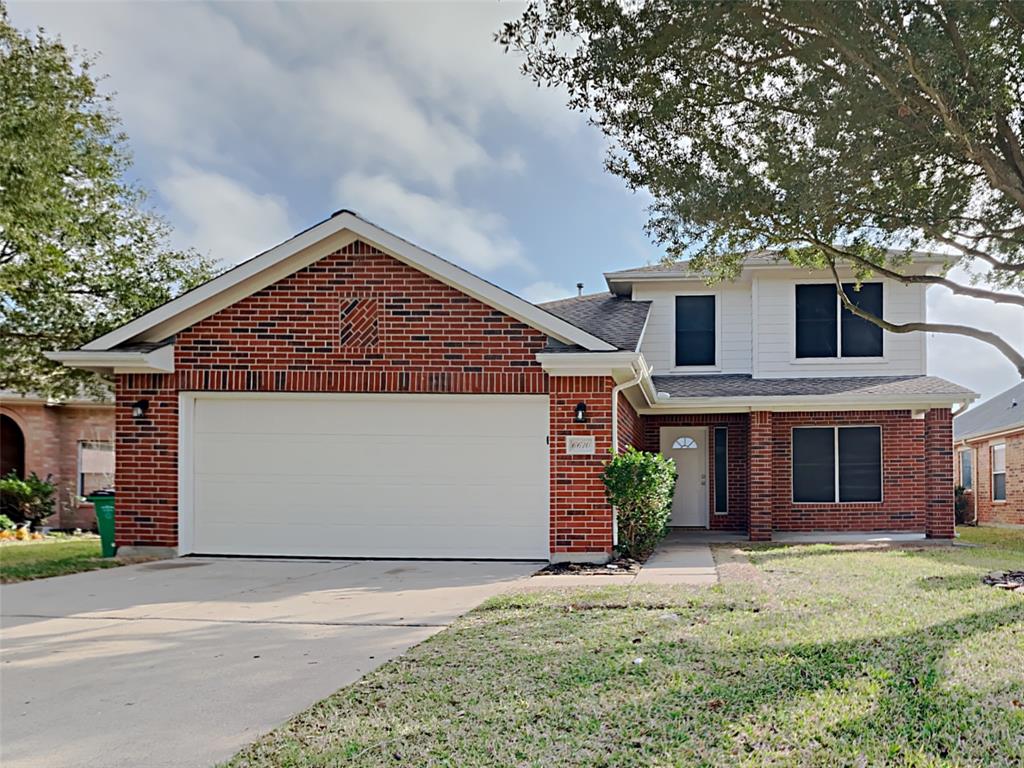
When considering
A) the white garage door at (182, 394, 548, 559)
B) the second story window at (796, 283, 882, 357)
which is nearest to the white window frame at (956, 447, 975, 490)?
the second story window at (796, 283, 882, 357)

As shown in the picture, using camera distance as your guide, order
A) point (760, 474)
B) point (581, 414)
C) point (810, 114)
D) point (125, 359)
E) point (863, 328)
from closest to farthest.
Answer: point (810, 114), point (581, 414), point (125, 359), point (760, 474), point (863, 328)

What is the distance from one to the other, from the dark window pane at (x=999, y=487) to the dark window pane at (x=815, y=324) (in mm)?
8712

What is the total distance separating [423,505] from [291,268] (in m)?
3.78

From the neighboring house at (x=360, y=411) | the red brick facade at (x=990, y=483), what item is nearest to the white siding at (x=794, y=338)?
the neighboring house at (x=360, y=411)

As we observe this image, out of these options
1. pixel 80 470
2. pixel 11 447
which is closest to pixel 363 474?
pixel 80 470

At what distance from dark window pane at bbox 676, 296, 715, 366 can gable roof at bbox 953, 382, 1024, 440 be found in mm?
8580

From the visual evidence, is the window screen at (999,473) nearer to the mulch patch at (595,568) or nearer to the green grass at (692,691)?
the mulch patch at (595,568)

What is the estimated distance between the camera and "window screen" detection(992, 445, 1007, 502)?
21328 mm

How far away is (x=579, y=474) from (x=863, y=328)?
8348 mm

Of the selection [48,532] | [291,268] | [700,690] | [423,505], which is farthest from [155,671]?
[48,532]

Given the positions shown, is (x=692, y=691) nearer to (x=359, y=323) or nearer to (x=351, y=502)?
(x=351, y=502)

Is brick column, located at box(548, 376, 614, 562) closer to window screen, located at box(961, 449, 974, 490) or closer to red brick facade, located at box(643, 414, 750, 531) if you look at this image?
red brick facade, located at box(643, 414, 750, 531)

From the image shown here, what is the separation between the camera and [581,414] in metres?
10.9

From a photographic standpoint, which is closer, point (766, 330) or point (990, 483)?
point (766, 330)
